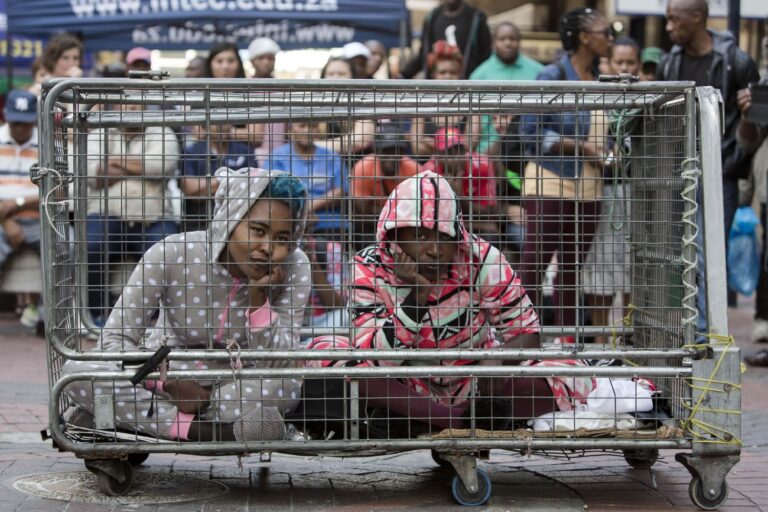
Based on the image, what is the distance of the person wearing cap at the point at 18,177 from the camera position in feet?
32.5

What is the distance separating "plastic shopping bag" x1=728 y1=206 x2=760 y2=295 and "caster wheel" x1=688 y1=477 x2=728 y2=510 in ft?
18.0

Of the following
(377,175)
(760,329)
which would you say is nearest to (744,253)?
(760,329)

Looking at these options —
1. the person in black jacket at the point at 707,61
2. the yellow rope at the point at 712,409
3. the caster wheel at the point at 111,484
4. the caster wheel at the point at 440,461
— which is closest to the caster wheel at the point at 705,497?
the yellow rope at the point at 712,409

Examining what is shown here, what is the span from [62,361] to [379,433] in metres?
1.23

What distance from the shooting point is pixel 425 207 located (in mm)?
4750

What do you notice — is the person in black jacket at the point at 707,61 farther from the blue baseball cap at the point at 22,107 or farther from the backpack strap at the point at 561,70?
the blue baseball cap at the point at 22,107

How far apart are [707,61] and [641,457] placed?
12.3ft

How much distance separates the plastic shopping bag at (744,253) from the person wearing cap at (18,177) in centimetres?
538

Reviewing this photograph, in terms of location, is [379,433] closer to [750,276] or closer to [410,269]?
[410,269]

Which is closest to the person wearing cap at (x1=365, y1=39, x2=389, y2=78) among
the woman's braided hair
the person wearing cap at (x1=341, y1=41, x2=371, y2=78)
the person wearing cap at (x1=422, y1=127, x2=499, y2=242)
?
the person wearing cap at (x1=341, y1=41, x2=371, y2=78)

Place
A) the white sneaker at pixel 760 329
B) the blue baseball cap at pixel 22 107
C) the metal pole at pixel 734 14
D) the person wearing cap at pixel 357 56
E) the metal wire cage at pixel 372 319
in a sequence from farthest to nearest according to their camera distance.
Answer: the person wearing cap at pixel 357 56 → the blue baseball cap at pixel 22 107 → the metal pole at pixel 734 14 → the white sneaker at pixel 760 329 → the metal wire cage at pixel 372 319

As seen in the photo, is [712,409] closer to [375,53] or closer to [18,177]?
[18,177]

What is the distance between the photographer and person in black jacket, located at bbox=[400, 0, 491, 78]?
1081 cm

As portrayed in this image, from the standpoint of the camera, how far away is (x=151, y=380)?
4.66 m
